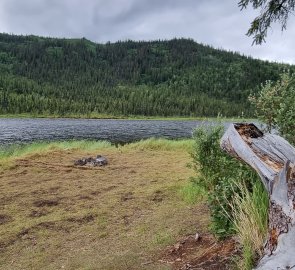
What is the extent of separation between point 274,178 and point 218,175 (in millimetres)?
4651

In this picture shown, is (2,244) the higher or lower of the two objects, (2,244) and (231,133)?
the lower

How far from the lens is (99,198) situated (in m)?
12.4

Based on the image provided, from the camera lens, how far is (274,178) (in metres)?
4.33

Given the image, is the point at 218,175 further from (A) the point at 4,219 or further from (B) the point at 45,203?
(A) the point at 4,219

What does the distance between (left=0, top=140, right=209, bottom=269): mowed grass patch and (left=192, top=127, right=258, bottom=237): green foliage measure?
3.29ft

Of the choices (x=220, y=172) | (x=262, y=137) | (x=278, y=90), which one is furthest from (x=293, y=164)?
(x=278, y=90)

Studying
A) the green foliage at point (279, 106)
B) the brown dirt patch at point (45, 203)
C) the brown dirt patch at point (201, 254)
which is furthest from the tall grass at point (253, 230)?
the brown dirt patch at point (45, 203)

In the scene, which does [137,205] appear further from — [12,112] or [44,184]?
[12,112]

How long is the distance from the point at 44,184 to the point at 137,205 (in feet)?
15.0

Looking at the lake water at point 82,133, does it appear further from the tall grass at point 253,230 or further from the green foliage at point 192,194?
the tall grass at point 253,230

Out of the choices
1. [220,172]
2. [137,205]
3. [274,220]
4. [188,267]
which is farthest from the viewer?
[137,205]

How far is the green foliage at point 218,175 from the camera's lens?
6754 millimetres

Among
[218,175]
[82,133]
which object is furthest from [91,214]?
[82,133]

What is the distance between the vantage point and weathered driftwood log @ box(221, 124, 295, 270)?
383 cm
